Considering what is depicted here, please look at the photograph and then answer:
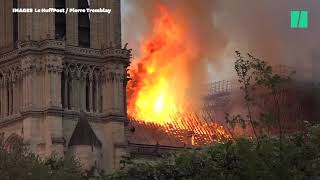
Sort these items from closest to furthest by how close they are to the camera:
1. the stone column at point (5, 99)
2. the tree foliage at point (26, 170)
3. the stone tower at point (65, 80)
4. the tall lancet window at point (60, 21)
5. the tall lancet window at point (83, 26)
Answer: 1. the tree foliage at point (26, 170)
2. the stone tower at point (65, 80)
3. the stone column at point (5, 99)
4. the tall lancet window at point (60, 21)
5. the tall lancet window at point (83, 26)

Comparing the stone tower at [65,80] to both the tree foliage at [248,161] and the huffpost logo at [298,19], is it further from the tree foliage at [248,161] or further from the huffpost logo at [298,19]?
the tree foliage at [248,161]

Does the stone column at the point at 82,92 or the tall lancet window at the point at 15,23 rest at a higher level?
the tall lancet window at the point at 15,23

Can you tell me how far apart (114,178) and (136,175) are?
167 cm


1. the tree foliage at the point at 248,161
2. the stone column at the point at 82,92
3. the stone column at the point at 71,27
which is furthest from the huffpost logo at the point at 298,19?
the tree foliage at the point at 248,161

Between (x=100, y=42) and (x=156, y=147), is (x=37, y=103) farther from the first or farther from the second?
(x=156, y=147)

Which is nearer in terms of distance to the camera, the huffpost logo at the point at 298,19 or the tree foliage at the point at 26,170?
the tree foliage at the point at 26,170

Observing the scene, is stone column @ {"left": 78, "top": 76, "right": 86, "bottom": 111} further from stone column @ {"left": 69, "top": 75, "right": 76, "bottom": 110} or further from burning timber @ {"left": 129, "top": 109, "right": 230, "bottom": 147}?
burning timber @ {"left": 129, "top": 109, "right": 230, "bottom": 147}

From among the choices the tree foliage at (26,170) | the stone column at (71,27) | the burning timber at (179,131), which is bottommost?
the tree foliage at (26,170)

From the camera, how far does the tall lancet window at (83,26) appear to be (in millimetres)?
140275

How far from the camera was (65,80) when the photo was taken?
135375mm

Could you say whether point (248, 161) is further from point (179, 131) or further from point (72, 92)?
point (179, 131)

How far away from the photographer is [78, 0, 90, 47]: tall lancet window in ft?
460

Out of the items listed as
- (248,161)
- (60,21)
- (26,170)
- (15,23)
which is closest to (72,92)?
(60,21)

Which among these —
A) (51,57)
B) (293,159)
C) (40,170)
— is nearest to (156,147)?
(51,57)
